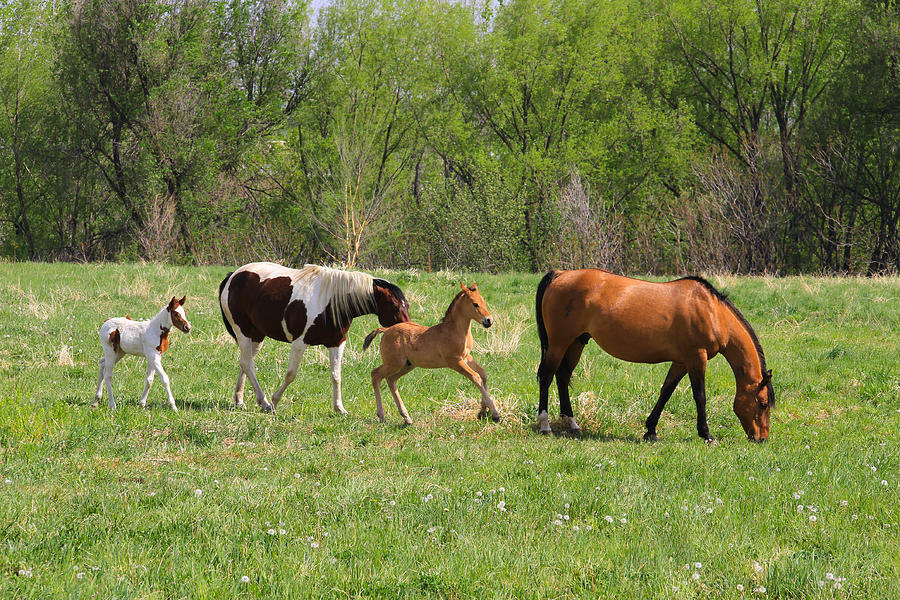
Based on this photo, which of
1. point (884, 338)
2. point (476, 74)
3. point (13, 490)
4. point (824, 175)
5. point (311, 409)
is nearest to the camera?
point (13, 490)

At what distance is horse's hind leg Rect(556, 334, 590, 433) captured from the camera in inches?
395

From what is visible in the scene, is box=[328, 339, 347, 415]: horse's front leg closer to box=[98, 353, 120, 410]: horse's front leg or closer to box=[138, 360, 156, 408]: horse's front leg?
box=[138, 360, 156, 408]: horse's front leg

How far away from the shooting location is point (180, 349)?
583 inches

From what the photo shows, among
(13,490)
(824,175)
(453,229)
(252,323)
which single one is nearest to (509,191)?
(453,229)

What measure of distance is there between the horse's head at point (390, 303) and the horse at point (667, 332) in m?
1.92

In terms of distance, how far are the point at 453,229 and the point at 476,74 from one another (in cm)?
1188

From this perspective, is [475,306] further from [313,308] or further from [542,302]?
[313,308]

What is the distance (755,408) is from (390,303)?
469cm

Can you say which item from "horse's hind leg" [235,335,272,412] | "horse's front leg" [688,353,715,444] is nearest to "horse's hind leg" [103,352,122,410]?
"horse's hind leg" [235,335,272,412]

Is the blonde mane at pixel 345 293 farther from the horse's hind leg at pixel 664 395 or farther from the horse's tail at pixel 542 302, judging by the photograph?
the horse's hind leg at pixel 664 395

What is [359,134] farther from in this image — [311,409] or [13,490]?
[13,490]

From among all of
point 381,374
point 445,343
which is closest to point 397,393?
point 381,374

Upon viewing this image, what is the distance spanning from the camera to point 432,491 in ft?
22.2

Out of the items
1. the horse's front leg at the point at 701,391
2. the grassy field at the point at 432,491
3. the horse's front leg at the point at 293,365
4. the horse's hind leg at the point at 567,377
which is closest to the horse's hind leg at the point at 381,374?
the grassy field at the point at 432,491
